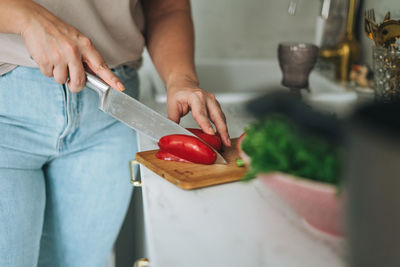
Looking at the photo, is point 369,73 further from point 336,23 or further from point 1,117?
point 1,117

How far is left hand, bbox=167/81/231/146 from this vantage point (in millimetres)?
798

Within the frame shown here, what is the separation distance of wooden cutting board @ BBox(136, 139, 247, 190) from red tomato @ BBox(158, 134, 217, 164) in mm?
12

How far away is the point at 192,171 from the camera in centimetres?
67

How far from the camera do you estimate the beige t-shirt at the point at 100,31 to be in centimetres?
77

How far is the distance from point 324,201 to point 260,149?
3.5 inches

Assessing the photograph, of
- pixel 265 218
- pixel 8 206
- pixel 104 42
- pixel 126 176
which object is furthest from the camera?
pixel 126 176

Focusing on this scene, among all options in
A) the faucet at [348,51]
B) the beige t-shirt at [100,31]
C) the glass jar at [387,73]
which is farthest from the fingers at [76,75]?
the faucet at [348,51]

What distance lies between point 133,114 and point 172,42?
292mm

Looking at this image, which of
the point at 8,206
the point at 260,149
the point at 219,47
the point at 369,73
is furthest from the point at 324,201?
the point at 219,47

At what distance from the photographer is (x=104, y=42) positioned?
0.86 m

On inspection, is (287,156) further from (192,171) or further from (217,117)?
(217,117)

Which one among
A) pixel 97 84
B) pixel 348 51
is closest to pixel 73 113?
pixel 97 84

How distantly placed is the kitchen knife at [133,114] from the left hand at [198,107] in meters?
0.05

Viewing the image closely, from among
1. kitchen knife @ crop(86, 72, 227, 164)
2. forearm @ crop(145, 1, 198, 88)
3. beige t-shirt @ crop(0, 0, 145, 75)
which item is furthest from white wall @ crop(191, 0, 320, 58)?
kitchen knife @ crop(86, 72, 227, 164)
